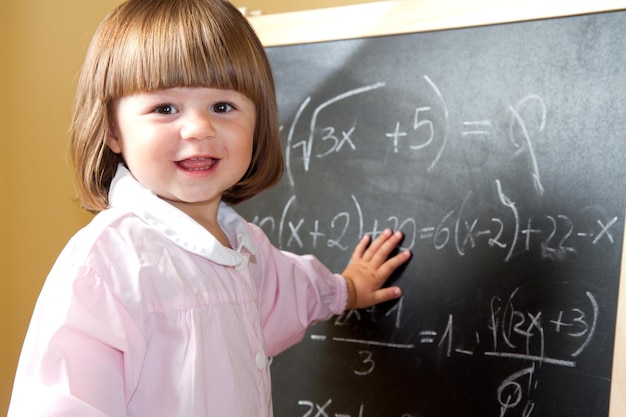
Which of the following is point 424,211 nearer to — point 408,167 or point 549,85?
point 408,167

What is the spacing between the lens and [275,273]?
4.01 ft

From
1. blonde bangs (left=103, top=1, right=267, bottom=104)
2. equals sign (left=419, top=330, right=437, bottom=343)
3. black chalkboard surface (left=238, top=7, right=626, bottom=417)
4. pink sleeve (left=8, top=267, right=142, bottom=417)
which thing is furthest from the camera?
equals sign (left=419, top=330, right=437, bottom=343)

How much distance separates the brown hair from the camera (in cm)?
93

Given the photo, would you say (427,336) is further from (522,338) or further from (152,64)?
(152,64)

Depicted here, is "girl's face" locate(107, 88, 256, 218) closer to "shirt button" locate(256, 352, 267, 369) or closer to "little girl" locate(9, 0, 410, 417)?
"little girl" locate(9, 0, 410, 417)

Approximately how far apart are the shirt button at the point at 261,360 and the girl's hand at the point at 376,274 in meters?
0.22

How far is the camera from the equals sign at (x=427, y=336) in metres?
1.18

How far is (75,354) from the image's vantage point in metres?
0.84

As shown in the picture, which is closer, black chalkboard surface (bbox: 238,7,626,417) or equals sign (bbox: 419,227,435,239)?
black chalkboard surface (bbox: 238,7,626,417)

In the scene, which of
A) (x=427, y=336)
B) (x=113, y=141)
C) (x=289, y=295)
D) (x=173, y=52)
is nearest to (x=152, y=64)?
(x=173, y=52)

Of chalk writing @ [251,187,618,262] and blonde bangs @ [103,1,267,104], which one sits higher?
blonde bangs @ [103,1,267,104]

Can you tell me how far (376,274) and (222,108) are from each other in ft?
1.26

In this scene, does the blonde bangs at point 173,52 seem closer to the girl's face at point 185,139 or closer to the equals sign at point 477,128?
the girl's face at point 185,139

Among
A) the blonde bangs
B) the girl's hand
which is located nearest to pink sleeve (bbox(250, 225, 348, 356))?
the girl's hand
